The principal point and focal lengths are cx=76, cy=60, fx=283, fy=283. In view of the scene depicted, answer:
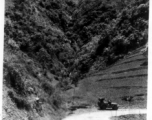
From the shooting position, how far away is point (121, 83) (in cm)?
787

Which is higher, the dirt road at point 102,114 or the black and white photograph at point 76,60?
the black and white photograph at point 76,60

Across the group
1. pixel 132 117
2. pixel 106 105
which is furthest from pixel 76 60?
pixel 132 117

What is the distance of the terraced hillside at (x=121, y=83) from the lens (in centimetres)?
726

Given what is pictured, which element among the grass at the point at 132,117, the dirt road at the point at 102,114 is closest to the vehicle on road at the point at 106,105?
the dirt road at the point at 102,114

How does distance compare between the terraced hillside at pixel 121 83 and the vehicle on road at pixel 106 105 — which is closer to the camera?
the terraced hillside at pixel 121 83

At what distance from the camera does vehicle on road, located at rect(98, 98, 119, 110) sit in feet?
26.1

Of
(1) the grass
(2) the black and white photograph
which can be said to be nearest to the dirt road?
(2) the black and white photograph

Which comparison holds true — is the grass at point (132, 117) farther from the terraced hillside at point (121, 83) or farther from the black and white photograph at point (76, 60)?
the terraced hillside at point (121, 83)

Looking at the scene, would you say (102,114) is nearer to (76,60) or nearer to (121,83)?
(121,83)

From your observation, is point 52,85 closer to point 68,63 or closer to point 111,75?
point 68,63

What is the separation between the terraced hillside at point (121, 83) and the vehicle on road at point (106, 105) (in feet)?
0.40

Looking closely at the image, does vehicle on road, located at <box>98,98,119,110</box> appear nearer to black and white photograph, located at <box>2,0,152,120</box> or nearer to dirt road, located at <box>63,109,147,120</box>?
black and white photograph, located at <box>2,0,152,120</box>

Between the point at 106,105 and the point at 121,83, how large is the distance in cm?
77

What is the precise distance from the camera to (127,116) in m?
7.41
